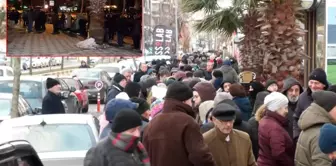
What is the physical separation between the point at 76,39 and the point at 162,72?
4845 mm

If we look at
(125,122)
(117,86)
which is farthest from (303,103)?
(117,86)

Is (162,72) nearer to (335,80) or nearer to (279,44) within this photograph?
(279,44)

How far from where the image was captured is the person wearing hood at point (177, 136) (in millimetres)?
6410

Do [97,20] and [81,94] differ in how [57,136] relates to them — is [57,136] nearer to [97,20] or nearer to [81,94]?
[97,20]

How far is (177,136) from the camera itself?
650 cm

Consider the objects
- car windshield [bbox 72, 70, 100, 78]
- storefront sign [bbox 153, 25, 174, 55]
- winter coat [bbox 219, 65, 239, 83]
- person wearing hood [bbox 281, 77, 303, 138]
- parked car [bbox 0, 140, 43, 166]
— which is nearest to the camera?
parked car [bbox 0, 140, 43, 166]

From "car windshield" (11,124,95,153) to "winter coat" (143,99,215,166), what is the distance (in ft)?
7.54

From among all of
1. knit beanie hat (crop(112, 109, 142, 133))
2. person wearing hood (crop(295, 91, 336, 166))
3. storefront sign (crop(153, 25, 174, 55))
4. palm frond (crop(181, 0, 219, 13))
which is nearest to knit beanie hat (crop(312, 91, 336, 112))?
person wearing hood (crop(295, 91, 336, 166))

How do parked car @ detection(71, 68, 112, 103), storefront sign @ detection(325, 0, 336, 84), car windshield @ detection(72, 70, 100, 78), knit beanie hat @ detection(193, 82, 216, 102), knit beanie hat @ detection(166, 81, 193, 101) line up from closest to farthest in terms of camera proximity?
knit beanie hat @ detection(166, 81, 193, 101) < knit beanie hat @ detection(193, 82, 216, 102) < storefront sign @ detection(325, 0, 336, 84) < parked car @ detection(71, 68, 112, 103) < car windshield @ detection(72, 70, 100, 78)

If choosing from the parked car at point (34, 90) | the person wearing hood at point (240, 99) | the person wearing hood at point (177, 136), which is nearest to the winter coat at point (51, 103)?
the person wearing hood at point (240, 99)

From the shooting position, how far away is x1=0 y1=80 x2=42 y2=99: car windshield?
61.6 feet

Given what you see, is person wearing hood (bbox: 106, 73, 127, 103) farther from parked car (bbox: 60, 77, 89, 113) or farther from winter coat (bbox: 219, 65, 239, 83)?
parked car (bbox: 60, 77, 89, 113)

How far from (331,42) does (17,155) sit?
11.6 m

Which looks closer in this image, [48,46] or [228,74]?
[228,74]
